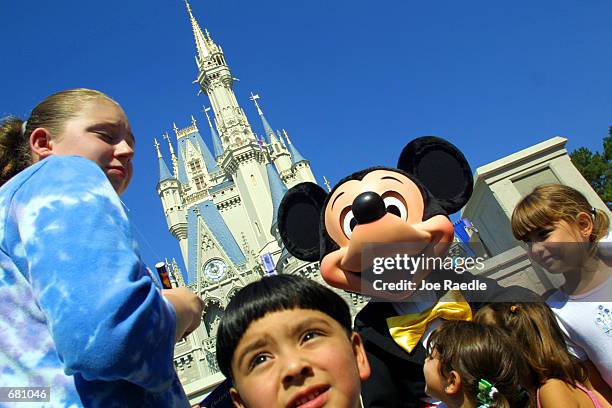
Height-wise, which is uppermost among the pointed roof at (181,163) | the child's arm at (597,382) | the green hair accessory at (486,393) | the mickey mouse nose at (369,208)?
the pointed roof at (181,163)

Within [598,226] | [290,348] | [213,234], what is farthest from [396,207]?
[213,234]

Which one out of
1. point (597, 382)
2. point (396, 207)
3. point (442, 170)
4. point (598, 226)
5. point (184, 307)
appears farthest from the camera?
point (442, 170)

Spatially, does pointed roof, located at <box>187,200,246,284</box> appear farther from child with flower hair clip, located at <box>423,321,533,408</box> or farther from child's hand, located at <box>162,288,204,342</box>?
child's hand, located at <box>162,288,204,342</box>

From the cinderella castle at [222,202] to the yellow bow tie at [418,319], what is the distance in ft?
87.3

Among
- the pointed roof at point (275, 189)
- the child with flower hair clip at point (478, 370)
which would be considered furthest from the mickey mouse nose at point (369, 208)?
the pointed roof at point (275, 189)

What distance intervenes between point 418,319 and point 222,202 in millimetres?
43600

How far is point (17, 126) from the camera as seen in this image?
1.88 meters

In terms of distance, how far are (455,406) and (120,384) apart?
5.61ft

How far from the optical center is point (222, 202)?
45.8 meters

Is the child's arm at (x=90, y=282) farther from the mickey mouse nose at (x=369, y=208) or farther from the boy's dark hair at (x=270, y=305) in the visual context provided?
the mickey mouse nose at (x=369, y=208)

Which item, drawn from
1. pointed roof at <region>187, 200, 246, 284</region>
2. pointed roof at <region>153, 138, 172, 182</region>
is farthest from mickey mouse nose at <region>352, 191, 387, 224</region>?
pointed roof at <region>153, 138, 172, 182</region>

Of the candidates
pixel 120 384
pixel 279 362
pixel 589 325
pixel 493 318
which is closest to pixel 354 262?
pixel 493 318

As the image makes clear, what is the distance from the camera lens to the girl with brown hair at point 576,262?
268 cm

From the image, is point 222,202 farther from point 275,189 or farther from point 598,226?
point 598,226
